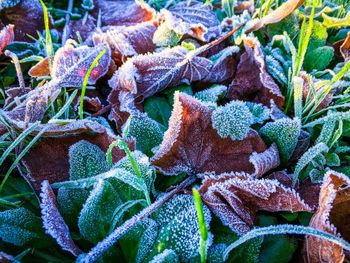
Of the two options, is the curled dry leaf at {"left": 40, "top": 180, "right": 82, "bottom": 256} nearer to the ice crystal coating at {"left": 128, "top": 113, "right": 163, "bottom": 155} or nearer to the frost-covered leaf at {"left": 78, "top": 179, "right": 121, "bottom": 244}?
the frost-covered leaf at {"left": 78, "top": 179, "right": 121, "bottom": 244}

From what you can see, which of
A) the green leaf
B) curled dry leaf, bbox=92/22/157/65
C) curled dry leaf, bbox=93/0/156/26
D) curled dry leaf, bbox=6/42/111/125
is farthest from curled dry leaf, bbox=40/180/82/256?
curled dry leaf, bbox=93/0/156/26

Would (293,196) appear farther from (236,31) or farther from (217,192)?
(236,31)

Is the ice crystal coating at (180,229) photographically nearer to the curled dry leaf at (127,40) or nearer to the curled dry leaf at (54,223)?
the curled dry leaf at (54,223)

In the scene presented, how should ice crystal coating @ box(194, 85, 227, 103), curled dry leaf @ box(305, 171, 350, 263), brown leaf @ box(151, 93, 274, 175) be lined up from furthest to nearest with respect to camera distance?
ice crystal coating @ box(194, 85, 227, 103) < brown leaf @ box(151, 93, 274, 175) < curled dry leaf @ box(305, 171, 350, 263)

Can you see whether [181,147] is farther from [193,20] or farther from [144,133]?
[193,20]

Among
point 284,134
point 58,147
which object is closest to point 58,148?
point 58,147

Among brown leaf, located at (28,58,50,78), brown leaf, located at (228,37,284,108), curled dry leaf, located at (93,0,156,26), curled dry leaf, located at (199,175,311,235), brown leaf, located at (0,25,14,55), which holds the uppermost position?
brown leaf, located at (0,25,14,55)

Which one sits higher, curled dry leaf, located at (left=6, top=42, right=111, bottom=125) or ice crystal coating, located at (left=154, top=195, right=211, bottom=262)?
curled dry leaf, located at (left=6, top=42, right=111, bottom=125)

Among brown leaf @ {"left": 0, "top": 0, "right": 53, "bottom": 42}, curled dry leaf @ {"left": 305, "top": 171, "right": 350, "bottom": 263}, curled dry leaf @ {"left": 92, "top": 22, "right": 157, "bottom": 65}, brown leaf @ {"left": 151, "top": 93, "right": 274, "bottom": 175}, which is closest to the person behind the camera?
curled dry leaf @ {"left": 305, "top": 171, "right": 350, "bottom": 263}
